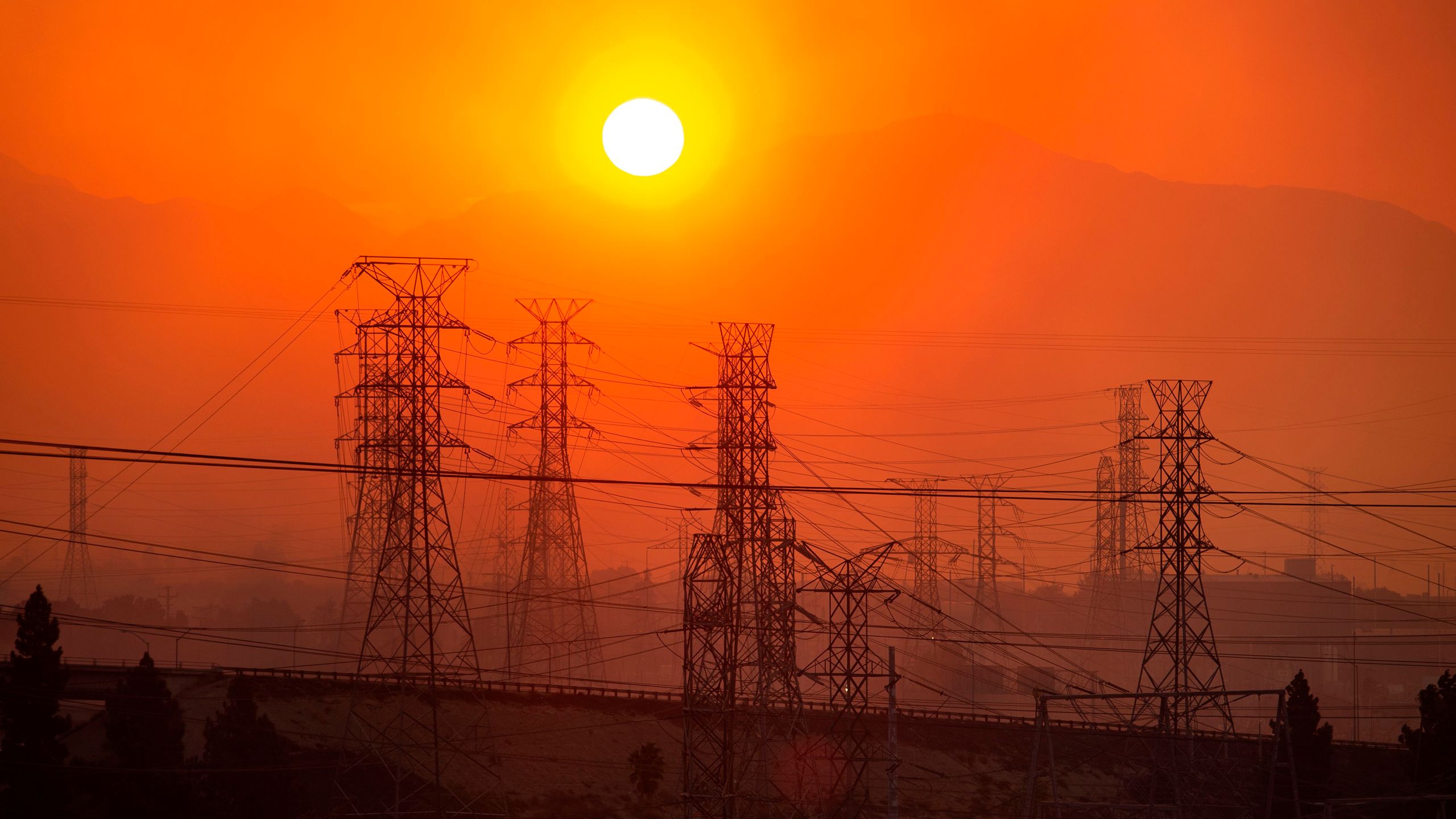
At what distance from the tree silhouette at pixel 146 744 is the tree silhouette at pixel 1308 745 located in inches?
1706

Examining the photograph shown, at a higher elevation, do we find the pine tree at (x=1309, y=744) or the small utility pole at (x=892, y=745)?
the small utility pole at (x=892, y=745)

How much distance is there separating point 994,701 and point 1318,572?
78.3 meters

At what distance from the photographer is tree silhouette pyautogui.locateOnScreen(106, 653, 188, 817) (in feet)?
133

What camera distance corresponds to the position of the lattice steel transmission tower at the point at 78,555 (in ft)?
288

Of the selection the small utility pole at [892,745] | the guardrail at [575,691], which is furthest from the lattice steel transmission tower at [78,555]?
the small utility pole at [892,745]

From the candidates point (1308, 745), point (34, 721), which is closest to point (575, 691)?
point (34, 721)

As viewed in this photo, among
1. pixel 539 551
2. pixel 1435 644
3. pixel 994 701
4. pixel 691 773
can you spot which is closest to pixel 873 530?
pixel 994 701

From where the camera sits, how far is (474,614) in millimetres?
138500

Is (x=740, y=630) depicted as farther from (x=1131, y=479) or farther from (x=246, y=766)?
(x=1131, y=479)

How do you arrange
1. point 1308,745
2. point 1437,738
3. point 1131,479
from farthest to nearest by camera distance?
point 1131,479
point 1308,745
point 1437,738

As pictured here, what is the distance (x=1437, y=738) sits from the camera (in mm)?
53906

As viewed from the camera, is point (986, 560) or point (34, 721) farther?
point (986, 560)

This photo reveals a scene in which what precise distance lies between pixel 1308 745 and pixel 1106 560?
6385 centimetres

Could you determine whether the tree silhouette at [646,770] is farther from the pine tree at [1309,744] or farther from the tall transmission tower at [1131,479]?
the tall transmission tower at [1131,479]
